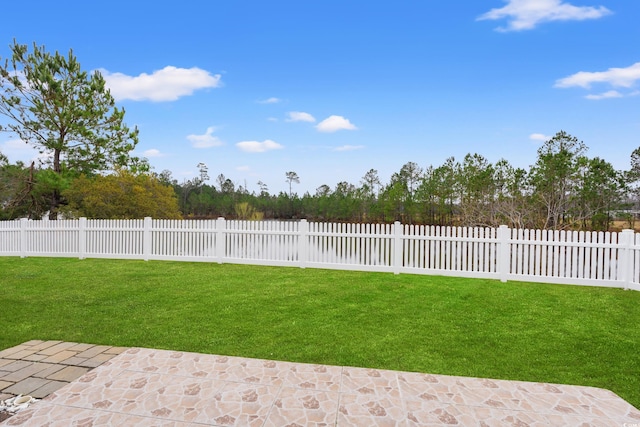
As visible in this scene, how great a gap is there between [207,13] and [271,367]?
474 inches

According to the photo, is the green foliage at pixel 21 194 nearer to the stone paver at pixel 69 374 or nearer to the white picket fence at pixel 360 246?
the white picket fence at pixel 360 246

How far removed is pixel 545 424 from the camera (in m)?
2.40

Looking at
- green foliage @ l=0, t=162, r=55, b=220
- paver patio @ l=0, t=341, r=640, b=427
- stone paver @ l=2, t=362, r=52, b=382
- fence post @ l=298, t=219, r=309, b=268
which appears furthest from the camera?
green foliage @ l=0, t=162, r=55, b=220

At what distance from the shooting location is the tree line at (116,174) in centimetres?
1452

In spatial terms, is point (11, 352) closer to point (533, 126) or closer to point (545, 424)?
point (545, 424)

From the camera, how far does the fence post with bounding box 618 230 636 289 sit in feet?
21.0

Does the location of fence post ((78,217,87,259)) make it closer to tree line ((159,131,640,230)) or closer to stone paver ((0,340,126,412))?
stone paver ((0,340,126,412))

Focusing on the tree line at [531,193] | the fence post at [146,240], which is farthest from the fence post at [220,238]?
the tree line at [531,193]

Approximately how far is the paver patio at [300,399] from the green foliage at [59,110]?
49.7 ft

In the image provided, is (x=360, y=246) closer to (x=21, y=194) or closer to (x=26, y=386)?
(x=26, y=386)

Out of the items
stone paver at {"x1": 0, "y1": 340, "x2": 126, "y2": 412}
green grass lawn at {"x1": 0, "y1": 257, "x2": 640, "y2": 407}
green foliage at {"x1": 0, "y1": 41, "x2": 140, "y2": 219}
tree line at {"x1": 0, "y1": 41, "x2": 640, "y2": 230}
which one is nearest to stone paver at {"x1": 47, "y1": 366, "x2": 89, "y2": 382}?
stone paver at {"x1": 0, "y1": 340, "x2": 126, "y2": 412}

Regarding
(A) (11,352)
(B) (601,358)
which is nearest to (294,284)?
(A) (11,352)

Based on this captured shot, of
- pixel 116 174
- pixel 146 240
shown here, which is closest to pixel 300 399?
pixel 146 240

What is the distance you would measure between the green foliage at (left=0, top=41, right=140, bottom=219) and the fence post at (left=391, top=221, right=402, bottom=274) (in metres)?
14.2
